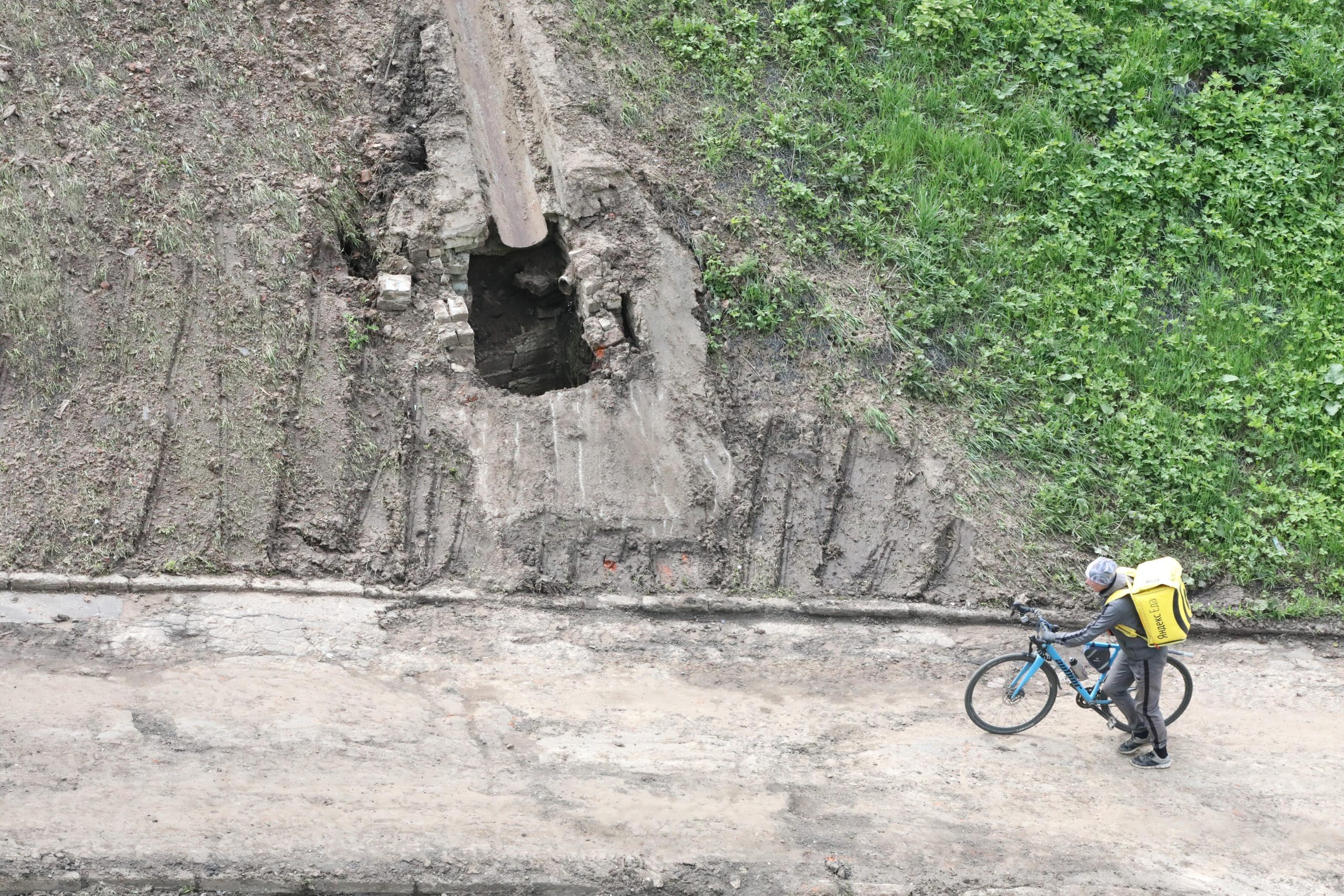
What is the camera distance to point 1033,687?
742 centimetres

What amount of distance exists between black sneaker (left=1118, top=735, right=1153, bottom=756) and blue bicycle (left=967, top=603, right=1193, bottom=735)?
0.08 m

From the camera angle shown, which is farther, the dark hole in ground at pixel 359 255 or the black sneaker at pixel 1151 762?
the dark hole in ground at pixel 359 255

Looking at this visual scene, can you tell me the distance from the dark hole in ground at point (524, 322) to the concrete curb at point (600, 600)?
227 centimetres

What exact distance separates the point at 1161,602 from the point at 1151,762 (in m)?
1.37

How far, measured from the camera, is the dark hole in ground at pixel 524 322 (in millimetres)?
9688

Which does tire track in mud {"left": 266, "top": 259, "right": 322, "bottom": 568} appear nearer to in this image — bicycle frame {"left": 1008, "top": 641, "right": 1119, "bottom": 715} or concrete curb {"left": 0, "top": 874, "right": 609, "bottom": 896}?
concrete curb {"left": 0, "top": 874, "right": 609, "bottom": 896}

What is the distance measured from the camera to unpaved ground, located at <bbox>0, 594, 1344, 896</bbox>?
20.0ft

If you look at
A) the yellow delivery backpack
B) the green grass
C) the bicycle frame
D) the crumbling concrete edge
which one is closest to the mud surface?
the green grass

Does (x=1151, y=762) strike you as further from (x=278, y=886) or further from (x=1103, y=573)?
(x=278, y=886)

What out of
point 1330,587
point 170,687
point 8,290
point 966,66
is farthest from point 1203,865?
point 8,290

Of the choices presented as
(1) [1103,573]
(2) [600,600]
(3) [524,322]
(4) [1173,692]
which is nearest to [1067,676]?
(1) [1103,573]

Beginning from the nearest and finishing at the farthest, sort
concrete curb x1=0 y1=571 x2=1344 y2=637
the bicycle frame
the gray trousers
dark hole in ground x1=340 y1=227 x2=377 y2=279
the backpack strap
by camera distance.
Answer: the backpack strap < the gray trousers < the bicycle frame < concrete curb x1=0 y1=571 x2=1344 y2=637 < dark hole in ground x1=340 y1=227 x2=377 y2=279

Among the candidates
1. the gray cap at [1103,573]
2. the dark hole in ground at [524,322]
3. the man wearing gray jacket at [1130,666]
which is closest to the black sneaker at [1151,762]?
the man wearing gray jacket at [1130,666]

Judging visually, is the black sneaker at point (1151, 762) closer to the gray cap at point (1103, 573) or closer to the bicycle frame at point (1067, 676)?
the bicycle frame at point (1067, 676)
